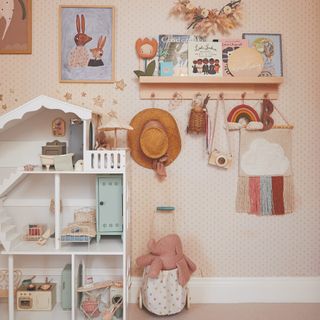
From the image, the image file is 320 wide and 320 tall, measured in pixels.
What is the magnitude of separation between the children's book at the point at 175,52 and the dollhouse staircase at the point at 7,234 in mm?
1314

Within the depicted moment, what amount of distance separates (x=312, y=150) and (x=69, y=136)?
1.58 metres

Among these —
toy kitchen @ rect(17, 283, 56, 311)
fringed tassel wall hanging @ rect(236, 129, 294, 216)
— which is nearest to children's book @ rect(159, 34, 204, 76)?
fringed tassel wall hanging @ rect(236, 129, 294, 216)

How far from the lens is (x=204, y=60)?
247 centimetres

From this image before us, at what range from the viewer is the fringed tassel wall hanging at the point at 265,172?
2.52m

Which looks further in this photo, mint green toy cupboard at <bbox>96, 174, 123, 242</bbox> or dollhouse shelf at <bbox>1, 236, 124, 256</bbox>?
mint green toy cupboard at <bbox>96, 174, 123, 242</bbox>

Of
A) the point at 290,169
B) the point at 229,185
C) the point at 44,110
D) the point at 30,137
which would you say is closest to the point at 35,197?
the point at 30,137

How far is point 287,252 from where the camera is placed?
8.41ft

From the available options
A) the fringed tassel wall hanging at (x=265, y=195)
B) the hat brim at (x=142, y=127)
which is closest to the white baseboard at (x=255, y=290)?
the fringed tassel wall hanging at (x=265, y=195)

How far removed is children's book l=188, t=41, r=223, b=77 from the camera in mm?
2471

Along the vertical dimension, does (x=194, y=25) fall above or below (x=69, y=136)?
above

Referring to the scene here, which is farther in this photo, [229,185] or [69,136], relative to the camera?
[229,185]

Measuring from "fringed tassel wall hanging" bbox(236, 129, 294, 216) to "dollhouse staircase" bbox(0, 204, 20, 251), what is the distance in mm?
1391

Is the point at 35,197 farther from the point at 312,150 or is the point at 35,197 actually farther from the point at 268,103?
the point at 312,150

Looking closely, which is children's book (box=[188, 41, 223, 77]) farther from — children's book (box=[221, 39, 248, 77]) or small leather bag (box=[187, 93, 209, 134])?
small leather bag (box=[187, 93, 209, 134])
